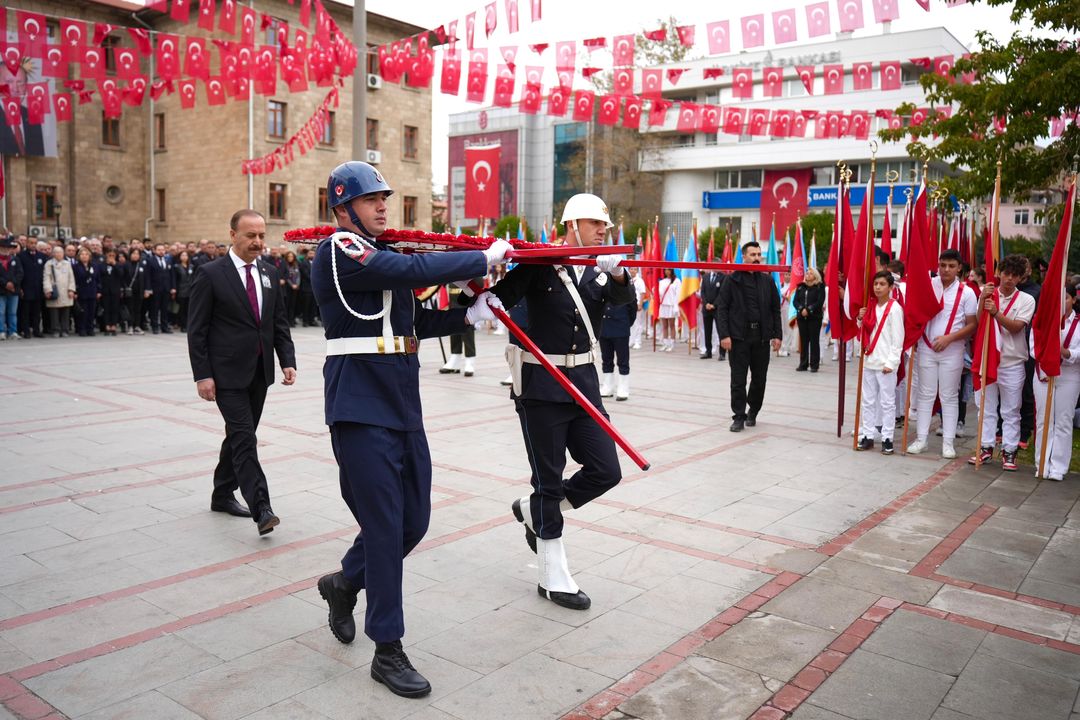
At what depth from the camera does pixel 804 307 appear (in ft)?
54.3

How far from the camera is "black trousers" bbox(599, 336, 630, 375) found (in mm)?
11906

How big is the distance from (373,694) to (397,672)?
134 mm

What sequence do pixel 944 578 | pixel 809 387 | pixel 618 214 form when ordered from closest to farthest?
1. pixel 944 578
2. pixel 809 387
3. pixel 618 214

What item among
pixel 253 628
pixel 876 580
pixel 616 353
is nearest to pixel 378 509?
pixel 253 628

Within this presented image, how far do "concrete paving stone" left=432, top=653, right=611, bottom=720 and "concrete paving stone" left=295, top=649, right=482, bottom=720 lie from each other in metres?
0.07

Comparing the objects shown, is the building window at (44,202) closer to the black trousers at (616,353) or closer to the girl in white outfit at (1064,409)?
the black trousers at (616,353)

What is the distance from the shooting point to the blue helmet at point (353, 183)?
386 centimetres

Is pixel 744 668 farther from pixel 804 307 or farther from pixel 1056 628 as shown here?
pixel 804 307

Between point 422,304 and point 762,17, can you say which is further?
point 762,17

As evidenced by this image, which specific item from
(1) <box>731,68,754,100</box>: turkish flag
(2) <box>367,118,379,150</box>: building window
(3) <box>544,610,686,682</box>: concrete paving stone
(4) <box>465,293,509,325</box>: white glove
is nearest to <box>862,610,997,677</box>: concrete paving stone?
(3) <box>544,610,686,682</box>: concrete paving stone

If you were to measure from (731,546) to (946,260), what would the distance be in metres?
4.90

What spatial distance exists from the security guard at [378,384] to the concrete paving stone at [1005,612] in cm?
295

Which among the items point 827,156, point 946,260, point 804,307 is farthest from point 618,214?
point 946,260

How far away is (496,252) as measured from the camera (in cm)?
383
